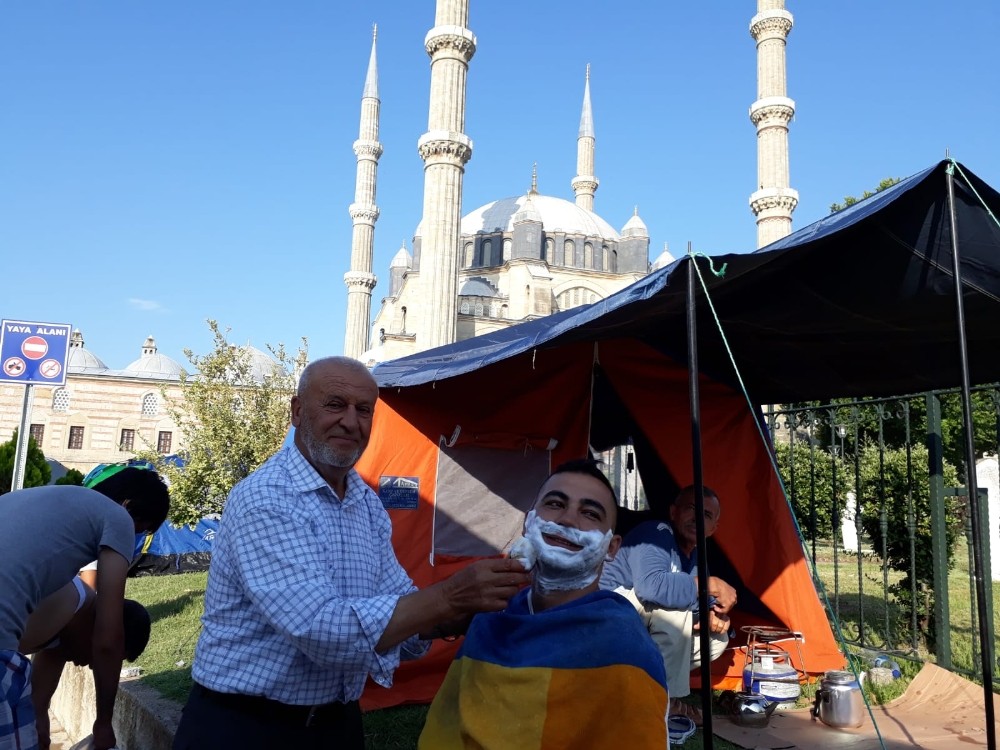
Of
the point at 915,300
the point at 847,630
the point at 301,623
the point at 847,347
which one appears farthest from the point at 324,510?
the point at 847,630

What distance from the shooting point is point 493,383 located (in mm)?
5164

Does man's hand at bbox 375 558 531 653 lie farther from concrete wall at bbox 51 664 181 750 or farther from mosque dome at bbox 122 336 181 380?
mosque dome at bbox 122 336 181 380

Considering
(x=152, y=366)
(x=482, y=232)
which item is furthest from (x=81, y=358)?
(x=482, y=232)

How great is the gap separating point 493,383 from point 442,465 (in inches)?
25.7

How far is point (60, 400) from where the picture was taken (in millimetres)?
36781

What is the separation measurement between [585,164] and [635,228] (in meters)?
6.12

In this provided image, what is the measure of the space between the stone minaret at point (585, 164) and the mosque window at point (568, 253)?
5.17 metres

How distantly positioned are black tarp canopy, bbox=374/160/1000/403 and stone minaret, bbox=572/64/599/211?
1740 inches

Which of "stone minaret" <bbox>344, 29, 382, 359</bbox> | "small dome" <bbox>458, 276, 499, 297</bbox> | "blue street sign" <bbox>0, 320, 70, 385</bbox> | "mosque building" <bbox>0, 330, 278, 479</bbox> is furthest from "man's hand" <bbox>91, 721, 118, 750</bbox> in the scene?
"small dome" <bbox>458, 276, 499, 297</bbox>

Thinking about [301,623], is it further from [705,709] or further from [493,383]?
[493,383]

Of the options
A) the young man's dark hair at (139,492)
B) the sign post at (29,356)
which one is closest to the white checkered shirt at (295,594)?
the young man's dark hair at (139,492)

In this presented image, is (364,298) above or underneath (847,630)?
above

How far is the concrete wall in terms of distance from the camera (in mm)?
3730

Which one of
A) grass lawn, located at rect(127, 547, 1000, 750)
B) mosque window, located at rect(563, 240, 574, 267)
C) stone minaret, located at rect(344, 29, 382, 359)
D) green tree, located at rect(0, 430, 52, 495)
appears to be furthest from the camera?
mosque window, located at rect(563, 240, 574, 267)
